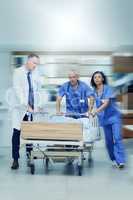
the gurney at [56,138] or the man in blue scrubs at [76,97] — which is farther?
the man in blue scrubs at [76,97]

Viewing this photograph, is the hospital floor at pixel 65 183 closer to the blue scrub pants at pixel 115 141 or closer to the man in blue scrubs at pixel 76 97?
the blue scrub pants at pixel 115 141

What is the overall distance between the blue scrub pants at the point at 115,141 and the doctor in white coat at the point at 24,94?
1011mm

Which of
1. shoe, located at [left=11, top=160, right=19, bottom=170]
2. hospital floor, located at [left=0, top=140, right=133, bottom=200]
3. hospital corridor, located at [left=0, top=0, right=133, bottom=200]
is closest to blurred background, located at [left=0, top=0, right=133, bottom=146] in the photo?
hospital corridor, located at [left=0, top=0, right=133, bottom=200]

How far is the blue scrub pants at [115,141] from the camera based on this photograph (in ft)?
20.2

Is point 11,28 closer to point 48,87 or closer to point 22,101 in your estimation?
point 48,87

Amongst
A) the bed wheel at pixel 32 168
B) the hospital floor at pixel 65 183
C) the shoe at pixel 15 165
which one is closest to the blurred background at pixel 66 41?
the hospital floor at pixel 65 183

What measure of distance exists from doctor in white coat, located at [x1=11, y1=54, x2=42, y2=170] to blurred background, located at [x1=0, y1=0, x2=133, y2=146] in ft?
5.84

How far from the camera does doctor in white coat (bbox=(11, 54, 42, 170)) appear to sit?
5984 millimetres

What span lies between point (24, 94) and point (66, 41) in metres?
2.19

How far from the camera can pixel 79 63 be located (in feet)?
26.2

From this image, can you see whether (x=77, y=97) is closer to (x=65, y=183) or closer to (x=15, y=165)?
(x=15, y=165)

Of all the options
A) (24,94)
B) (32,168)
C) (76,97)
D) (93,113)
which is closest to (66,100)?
(76,97)

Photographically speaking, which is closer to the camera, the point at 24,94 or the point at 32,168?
the point at 32,168

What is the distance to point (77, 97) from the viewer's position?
244 inches
